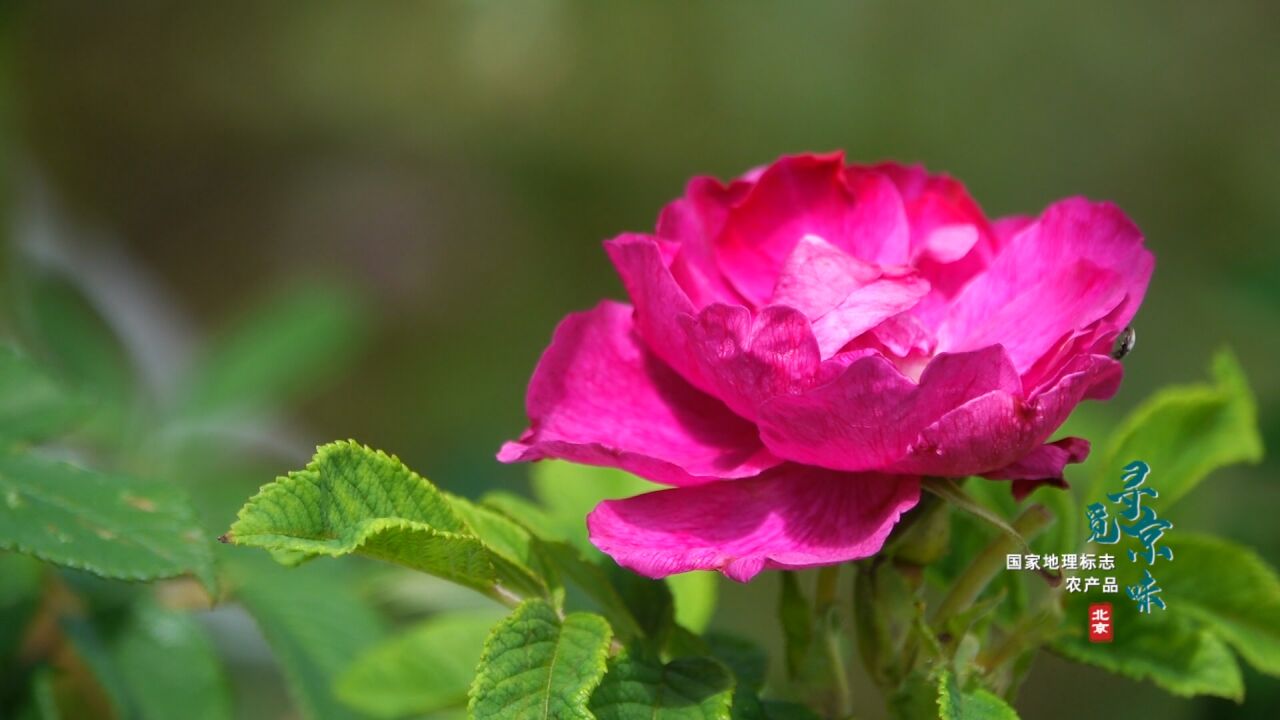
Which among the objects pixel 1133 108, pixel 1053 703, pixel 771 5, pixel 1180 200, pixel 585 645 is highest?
pixel 771 5

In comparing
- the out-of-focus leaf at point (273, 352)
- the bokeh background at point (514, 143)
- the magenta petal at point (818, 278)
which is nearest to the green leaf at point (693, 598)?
the magenta petal at point (818, 278)

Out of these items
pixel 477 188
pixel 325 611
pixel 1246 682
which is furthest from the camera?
pixel 477 188

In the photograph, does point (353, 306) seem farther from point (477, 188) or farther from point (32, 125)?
point (32, 125)

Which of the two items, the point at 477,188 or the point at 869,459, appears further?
the point at 477,188

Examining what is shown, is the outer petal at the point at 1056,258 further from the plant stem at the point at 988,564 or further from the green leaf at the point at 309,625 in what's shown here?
the green leaf at the point at 309,625

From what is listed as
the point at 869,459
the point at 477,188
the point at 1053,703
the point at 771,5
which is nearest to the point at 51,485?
the point at 869,459

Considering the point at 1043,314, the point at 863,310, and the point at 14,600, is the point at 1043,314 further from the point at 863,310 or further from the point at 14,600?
the point at 14,600
